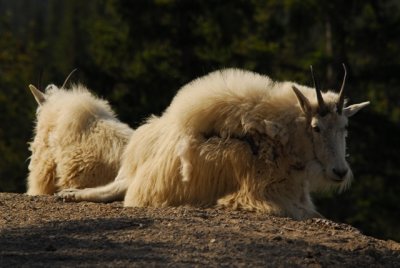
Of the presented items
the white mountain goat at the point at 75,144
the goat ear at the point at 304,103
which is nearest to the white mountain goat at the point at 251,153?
the goat ear at the point at 304,103

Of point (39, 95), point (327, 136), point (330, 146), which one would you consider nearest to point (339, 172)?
point (330, 146)

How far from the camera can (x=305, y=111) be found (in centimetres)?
980

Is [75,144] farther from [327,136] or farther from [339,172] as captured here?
[339,172]

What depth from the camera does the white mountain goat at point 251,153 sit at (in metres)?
9.66

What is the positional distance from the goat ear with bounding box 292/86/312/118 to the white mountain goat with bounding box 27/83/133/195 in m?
2.80

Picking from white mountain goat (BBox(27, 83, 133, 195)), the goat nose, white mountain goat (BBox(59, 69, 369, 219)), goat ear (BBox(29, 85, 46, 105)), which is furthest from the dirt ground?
goat ear (BBox(29, 85, 46, 105))

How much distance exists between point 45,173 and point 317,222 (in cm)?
459

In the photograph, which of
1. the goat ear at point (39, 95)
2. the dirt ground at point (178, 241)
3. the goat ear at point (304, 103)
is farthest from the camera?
the goat ear at point (39, 95)

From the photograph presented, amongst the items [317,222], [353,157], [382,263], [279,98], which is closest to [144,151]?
[279,98]

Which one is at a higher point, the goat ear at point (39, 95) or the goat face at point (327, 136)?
the goat ear at point (39, 95)

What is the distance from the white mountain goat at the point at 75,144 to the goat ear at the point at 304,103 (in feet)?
9.19

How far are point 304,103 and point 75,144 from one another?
347 centimetres

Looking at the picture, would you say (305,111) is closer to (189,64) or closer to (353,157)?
(189,64)

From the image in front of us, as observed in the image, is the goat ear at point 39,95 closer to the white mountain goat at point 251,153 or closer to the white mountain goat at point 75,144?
the white mountain goat at point 75,144
